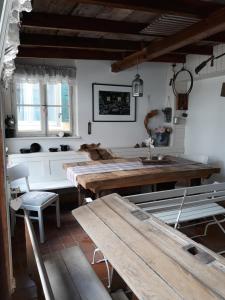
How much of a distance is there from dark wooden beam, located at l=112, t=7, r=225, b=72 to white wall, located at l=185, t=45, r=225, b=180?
3.75 ft

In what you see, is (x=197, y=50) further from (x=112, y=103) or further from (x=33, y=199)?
(x=33, y=199)

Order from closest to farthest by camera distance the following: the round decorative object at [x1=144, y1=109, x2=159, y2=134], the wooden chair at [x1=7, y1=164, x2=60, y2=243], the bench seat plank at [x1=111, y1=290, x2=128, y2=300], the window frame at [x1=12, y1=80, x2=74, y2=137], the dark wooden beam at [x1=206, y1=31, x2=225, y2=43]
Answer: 1. the bench seat plank at [x1=111, y1=290, x2=128, y2=300]
2. the wooden chair at [x1=7, y1=164, x2=60, y2=243]
3. the dark wooden beam at [x1=206, y1=31, x2=225, y2=43]
4. the window frame at [x1=12, y1=80, x2=74, y2=137]
5. the round decorative object at [x1=144, y1=109, x2=159, y2=134]

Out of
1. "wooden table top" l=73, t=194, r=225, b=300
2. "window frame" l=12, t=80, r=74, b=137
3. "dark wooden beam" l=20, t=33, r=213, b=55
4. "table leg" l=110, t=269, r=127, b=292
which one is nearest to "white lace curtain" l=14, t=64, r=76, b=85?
"window frame" l=12, t=80, r=74, b=137

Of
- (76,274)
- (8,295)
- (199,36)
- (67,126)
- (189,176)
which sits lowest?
(8,295)

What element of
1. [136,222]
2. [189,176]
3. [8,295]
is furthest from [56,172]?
[136,222]

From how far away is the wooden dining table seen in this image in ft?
→ 8.73

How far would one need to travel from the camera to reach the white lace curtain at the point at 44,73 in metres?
3.89

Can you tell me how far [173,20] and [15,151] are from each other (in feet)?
9.39

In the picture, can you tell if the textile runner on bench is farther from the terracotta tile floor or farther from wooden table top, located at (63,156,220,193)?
the terracotta tile floor

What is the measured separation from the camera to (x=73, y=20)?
103 inches

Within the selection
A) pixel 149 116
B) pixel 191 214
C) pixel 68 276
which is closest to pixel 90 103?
pixel 149 116

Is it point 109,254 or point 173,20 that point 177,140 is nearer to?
point 173,20

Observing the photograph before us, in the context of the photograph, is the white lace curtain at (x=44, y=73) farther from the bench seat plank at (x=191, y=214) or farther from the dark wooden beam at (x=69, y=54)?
the bench seat plank at (x=191, y=214)

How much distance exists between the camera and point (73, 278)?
1.52 meters
